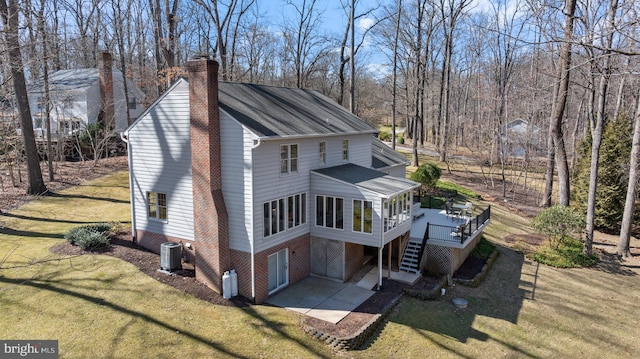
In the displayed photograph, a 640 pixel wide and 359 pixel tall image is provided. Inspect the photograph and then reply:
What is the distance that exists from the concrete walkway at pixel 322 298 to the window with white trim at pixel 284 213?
7.53ft

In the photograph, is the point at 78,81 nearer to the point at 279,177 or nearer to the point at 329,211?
the point at 279,177

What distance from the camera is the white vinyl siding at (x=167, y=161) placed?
48.5 feet

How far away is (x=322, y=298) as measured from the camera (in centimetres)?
1466

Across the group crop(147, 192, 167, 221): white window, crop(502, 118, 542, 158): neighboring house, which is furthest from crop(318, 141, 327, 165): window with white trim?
crop(502, 118, 542, 158): neighboring house

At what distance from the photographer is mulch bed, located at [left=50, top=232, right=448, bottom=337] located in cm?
1288

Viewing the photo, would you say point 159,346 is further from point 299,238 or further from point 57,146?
point 57,146

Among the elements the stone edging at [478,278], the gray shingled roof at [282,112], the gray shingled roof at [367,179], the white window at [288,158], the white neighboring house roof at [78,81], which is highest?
the white neighboring house roof at [78,81]

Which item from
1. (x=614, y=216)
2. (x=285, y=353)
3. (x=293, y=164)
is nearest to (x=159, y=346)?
(x=285, y=353)

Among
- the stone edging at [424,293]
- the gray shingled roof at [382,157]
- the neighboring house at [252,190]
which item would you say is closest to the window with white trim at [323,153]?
the neighboring house at [252,190]

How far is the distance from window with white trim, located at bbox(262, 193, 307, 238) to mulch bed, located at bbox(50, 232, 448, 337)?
8.63 ft

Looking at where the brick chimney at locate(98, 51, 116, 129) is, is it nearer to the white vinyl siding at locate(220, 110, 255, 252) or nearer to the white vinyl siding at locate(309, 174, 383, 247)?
the white vinyl siding at locate(220, 110, 255, 252)

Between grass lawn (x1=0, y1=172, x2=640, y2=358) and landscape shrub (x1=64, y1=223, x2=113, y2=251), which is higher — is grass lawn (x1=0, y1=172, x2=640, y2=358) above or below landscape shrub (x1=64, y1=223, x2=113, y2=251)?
below

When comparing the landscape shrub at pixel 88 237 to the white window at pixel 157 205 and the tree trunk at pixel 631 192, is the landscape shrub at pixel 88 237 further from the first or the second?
the tree trunk at pixel 631 192

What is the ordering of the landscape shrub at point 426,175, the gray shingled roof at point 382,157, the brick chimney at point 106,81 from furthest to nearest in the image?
1. the brick chimney at point 106,81
2. the landscape shrub at point 426,175
3. the gray shingled roof at point 382,157
